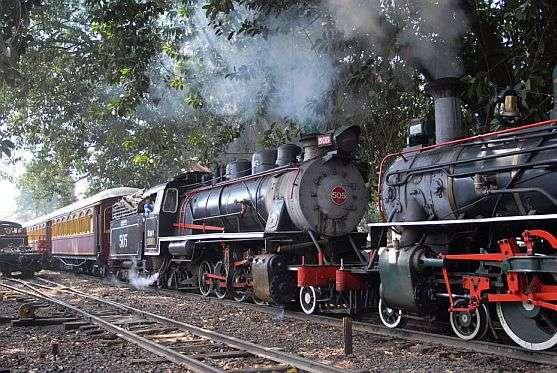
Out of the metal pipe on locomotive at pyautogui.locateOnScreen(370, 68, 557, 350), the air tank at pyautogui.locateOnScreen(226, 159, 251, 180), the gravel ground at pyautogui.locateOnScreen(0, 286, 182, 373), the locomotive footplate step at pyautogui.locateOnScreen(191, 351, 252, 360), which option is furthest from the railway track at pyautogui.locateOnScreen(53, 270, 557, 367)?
the air tank at pyautogui.locateOnScreen(226, 159, 251, 180)

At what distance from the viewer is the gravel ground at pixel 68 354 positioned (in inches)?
228

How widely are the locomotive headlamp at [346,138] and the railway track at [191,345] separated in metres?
3.91

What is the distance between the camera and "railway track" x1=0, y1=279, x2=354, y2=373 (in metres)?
5.62

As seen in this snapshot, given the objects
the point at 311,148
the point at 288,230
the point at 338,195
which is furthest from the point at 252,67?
the point at 288,230

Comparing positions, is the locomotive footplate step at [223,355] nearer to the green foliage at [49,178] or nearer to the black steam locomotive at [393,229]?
the black steam locomotive at [393,229]

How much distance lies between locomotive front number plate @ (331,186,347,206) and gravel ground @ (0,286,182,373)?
4314 mm

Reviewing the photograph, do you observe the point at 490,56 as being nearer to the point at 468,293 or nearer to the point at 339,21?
the point at 339,21

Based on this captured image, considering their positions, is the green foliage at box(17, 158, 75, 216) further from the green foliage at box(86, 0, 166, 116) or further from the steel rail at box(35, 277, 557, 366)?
the steel rail at box(35, 277, 557, 366)

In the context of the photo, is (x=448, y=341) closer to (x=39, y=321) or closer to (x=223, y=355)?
(x=223, y=355)

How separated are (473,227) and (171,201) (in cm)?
941

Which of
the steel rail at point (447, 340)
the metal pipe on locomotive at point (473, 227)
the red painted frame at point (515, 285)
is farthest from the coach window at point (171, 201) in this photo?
the red painted frame at point (515, 285)

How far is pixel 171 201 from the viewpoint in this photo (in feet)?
48.4

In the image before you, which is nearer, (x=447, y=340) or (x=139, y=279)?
(x=447, y=340)

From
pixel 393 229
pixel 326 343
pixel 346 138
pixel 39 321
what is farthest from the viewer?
pixel 346 138
